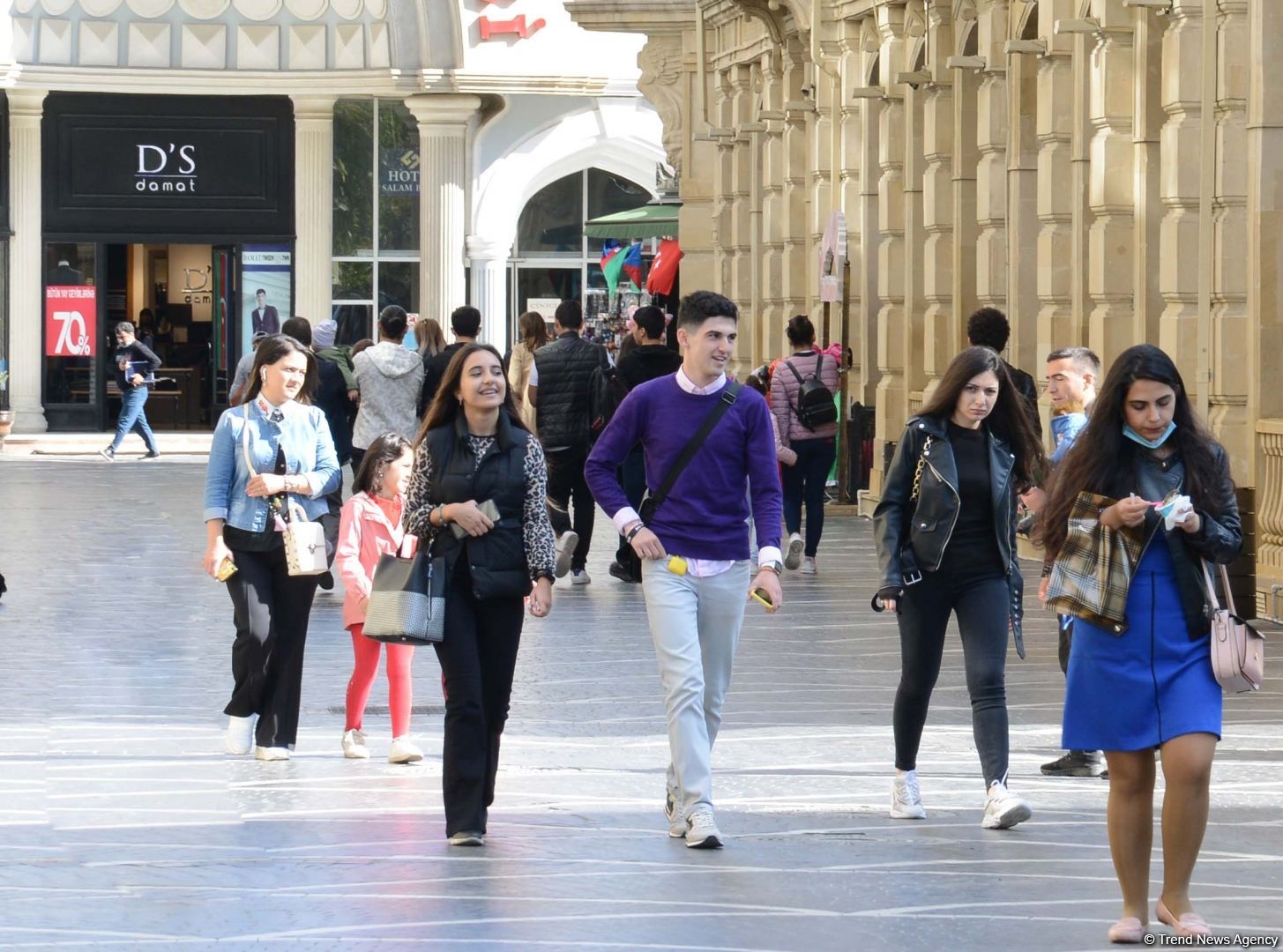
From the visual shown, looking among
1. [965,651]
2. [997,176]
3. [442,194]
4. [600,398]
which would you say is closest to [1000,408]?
[965,651]

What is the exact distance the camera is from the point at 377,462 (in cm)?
1011

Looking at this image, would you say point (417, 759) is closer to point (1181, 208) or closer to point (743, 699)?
point (743, 699)

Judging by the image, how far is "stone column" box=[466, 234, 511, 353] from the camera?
4266cm

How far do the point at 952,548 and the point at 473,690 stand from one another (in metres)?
1.64

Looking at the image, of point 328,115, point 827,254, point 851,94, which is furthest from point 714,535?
point 328,115

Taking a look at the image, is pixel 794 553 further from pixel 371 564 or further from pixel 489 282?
pixel 489 282

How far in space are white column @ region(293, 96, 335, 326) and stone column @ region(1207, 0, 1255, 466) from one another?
1102 inches

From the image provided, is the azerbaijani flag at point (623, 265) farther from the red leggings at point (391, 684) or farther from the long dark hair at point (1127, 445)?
the long dark hair at point (1127, 445)

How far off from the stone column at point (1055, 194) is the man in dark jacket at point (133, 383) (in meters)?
17.2

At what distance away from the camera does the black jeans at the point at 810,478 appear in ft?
58.6

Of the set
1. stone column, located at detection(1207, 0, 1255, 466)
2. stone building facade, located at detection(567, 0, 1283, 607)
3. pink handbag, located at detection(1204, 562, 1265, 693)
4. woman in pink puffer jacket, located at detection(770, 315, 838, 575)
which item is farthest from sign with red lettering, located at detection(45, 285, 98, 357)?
pink handbag, located at detection(1204, 562, 1265, 693)

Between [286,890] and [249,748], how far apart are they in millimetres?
2782

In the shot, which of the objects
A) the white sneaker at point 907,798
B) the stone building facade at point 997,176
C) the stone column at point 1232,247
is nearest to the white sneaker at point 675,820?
the white sneaker at point 907,798

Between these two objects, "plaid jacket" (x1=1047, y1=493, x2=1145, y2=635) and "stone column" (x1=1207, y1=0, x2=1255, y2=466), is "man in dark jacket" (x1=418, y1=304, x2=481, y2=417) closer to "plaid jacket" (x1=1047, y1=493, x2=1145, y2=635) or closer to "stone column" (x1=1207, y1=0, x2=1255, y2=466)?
"stone column" (x1=1207, y1=0, x2=1255, y2=466)
